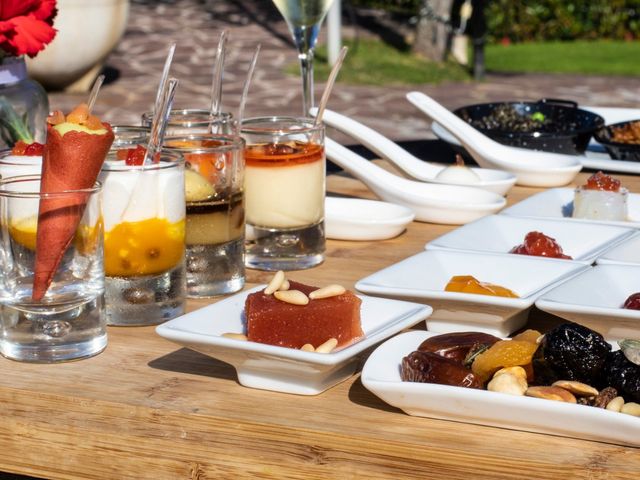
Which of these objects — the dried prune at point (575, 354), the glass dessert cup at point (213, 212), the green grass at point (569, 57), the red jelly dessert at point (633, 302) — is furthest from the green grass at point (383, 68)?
the dried prune at point (575, 354)

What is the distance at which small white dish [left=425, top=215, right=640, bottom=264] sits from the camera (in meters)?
1.86

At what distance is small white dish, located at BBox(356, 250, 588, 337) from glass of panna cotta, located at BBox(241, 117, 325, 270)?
22 cm

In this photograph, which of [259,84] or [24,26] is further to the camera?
[259,84]

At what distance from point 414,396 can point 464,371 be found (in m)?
0.07

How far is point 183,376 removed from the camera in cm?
139

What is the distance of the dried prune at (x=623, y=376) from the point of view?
3.92 feet

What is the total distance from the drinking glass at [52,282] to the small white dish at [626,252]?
0.75m

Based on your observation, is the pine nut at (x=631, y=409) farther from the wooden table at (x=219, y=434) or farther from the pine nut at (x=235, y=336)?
the pine nut at (x=235, y=336)

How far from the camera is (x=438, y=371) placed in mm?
1232

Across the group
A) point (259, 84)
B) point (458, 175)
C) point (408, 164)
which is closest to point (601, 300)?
point (458, 175)

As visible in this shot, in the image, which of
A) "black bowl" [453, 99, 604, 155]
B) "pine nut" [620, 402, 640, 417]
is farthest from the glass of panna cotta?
"black bowl" [453, 99, 604, 155]

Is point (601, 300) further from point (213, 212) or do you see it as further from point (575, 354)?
point (213, 212)

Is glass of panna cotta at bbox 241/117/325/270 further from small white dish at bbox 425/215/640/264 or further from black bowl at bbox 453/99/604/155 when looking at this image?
black bowl at bbox 453/99/604/155

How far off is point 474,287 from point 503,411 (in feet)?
1.28
